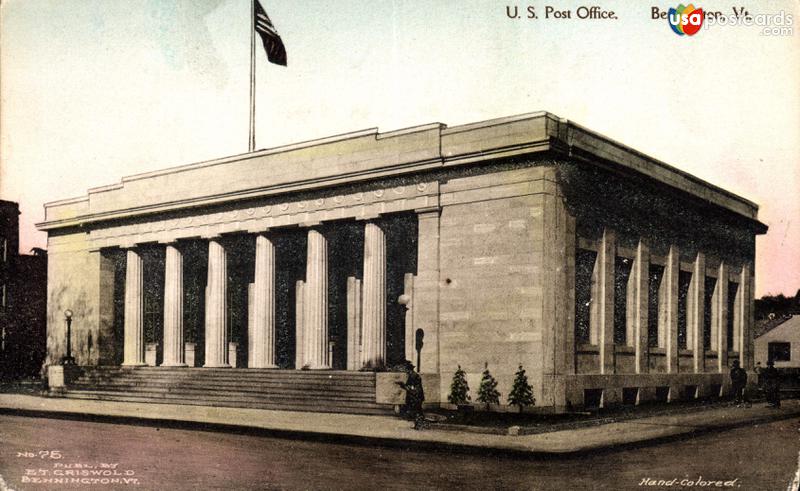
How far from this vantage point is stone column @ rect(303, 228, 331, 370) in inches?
1340

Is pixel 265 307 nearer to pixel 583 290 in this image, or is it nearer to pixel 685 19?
pixel 583 290

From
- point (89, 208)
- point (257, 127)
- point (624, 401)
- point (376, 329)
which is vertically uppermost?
point (257, 127)

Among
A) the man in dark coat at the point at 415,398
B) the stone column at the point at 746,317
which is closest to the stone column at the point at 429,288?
the man in dark coat at the point at 415,398

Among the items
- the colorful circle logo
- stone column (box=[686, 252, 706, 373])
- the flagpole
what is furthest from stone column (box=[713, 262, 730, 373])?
the colorful circle logo

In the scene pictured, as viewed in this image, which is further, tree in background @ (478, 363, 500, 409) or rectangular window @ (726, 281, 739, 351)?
rectangular window @ (726, 281, 739, 351)

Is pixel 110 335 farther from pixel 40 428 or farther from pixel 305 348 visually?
pixel 40 428

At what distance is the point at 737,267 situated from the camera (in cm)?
4119

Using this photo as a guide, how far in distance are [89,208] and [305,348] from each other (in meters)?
15.1

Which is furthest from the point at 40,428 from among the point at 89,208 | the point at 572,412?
the point at 89,208

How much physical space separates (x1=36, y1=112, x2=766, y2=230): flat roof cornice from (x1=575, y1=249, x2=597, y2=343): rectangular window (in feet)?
10.6

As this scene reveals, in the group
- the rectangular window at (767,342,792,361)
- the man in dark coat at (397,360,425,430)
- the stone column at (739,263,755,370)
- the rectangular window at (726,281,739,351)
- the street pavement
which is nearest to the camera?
the street pavement

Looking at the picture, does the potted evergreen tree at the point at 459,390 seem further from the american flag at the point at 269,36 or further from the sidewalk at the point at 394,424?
the american flag at the point at 269,36

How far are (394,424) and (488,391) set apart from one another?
12.9ft

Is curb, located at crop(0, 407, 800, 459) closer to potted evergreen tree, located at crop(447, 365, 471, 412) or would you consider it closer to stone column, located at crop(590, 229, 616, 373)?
stone column, located at crop(590, 229, 616, 373)
